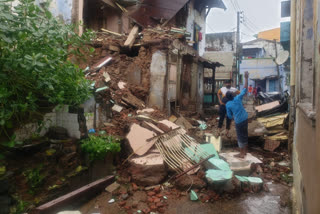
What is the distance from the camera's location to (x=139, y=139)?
208 inches

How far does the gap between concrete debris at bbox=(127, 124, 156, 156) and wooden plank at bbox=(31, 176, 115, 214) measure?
0.82 meters

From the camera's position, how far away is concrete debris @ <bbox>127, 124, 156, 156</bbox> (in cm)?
507

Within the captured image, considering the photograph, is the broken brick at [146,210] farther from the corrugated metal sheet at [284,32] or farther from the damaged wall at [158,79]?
the corrugated metal sheet at [284,32]

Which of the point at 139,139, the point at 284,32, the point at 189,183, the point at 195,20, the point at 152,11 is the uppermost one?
the point at 195,20

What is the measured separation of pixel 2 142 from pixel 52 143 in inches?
36.5

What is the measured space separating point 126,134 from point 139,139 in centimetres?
53

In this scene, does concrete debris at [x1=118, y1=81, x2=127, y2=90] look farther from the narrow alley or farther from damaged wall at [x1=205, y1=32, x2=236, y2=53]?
damaged wall at [x1=205, y1=32, x2=236, y2=53]

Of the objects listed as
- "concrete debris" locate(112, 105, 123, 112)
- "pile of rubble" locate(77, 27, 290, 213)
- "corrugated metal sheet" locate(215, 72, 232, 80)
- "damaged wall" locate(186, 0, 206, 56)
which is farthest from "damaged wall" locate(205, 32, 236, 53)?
"concrete debris" locate(112, 105, 123, 112)

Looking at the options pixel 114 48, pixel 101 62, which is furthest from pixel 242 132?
pixel 114 48

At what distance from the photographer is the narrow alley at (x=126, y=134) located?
9.49 feet

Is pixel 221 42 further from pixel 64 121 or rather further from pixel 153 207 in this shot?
pixel 153 207

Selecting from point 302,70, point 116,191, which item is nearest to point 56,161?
point 116,191

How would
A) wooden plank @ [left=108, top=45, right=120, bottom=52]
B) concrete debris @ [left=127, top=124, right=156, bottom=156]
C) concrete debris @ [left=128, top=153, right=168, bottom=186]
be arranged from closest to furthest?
concrete debris @ [left=128, top=153, right=168, bottom=186]
concrete debris @ [left=127, top=124, right=156, bottom=156]
wooden plank @ [left=108, top=45, right=120, bottom=52]

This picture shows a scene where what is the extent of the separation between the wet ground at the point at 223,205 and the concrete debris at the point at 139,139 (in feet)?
3.92
